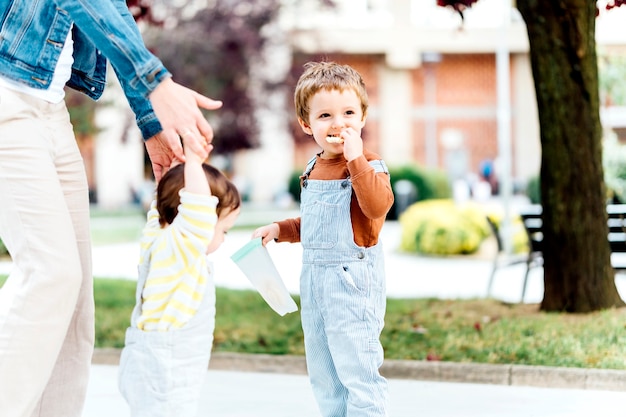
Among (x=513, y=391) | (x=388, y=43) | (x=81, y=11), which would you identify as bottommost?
(x=513, y=391)

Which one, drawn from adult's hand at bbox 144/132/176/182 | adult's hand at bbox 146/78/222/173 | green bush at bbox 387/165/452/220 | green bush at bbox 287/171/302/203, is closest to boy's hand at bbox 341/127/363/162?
adult's hand at bbox 144/132/176/182

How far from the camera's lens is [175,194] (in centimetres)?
341

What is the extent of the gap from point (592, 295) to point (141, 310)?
5.39 meters

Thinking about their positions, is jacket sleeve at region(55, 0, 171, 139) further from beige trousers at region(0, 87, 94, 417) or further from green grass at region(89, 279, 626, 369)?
green grass at region(89, 279, 626, 369)

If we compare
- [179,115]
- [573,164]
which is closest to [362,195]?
[179,115]

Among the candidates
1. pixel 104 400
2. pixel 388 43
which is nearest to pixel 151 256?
pixel 104 400

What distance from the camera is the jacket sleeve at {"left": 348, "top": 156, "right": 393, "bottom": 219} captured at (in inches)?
155

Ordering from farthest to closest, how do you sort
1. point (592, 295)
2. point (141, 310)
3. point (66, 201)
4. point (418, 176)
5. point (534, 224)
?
point (418, 176) → point (534, 224) → point (592, 295) → point (66, 201) → point (141, 310)

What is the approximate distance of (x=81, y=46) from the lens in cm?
395

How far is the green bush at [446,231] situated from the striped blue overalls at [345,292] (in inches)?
555

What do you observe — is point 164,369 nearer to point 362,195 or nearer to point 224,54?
point 362,195

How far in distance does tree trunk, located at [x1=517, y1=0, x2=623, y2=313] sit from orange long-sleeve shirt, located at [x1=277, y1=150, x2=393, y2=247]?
14.0ft

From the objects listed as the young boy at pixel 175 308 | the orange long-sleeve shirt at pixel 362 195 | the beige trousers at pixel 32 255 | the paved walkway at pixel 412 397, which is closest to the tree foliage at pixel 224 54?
the paved walkway at pixel 412 397

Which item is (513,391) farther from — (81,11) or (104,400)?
(81,11)
